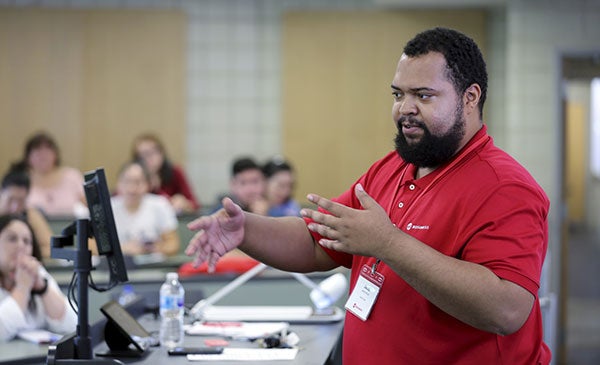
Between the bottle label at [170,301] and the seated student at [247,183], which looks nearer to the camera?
the bottle label at [170,301]

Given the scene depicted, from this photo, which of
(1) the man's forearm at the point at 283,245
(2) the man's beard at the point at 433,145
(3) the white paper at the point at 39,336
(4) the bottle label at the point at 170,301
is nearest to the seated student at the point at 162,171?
(3) the white paper at the point at 39,336

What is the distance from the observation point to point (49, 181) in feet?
23.6

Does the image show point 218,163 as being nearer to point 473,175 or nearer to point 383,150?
point 383,150

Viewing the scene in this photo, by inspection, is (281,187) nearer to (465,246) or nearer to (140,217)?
(140,217)

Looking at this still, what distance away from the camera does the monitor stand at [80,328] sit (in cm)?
242

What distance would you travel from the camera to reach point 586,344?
257 inches

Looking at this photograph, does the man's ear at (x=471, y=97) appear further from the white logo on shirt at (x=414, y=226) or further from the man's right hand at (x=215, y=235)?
the man's right hand at (x=215, y=235)

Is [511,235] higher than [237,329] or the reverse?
higher

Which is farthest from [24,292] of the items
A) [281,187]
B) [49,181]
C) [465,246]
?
[49,181]

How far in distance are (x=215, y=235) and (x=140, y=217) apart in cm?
379

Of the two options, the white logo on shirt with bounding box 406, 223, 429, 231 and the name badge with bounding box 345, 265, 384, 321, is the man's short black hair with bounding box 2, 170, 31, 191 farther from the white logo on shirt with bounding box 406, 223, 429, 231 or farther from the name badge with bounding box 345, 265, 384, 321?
the white logo on shirt with bounding box 406, 223, 429, 231

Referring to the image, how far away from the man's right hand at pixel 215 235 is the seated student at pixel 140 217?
3.58 metres

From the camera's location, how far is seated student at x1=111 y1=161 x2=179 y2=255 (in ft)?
19.3

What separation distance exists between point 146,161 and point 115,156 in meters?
0.94
